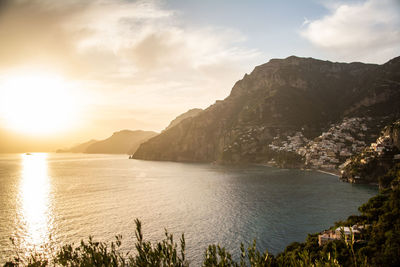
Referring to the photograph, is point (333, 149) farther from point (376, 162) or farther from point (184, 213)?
point (184, 213)

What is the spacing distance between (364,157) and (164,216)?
108906 mm


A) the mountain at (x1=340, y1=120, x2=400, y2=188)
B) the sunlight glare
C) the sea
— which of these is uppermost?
the mountain at (x1=340, y1=120, x2=400, y2=188)

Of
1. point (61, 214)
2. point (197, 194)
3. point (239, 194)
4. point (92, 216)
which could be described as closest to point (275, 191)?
point (239, 194)

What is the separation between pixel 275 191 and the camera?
107 metres

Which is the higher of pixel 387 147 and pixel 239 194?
pixel 387 147

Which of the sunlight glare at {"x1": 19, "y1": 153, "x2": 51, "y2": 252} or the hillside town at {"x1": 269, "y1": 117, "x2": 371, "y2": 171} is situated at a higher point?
the hillside town at {"x1": 269, "y1": 117, "x2": 371, "y2": 171}

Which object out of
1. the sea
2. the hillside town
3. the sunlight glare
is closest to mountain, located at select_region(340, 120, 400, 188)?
the sea

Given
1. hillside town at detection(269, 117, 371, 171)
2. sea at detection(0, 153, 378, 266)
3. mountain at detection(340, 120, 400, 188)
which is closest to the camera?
sea at detection(0, 153, 378, 266)

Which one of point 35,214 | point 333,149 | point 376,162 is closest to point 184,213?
point 35,214

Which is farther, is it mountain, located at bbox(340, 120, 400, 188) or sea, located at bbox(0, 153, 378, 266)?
mountain, located at bbox(340, 120, 400, 188)

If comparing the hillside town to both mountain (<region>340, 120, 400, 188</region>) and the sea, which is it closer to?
mountain (<region>340, 120, 400, 188</region>)

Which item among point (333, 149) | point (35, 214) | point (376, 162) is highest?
point (333, 149)

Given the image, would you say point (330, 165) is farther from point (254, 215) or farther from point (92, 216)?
point (92, 216)

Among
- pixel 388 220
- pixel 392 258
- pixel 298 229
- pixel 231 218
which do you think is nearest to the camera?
pixel 392 258
